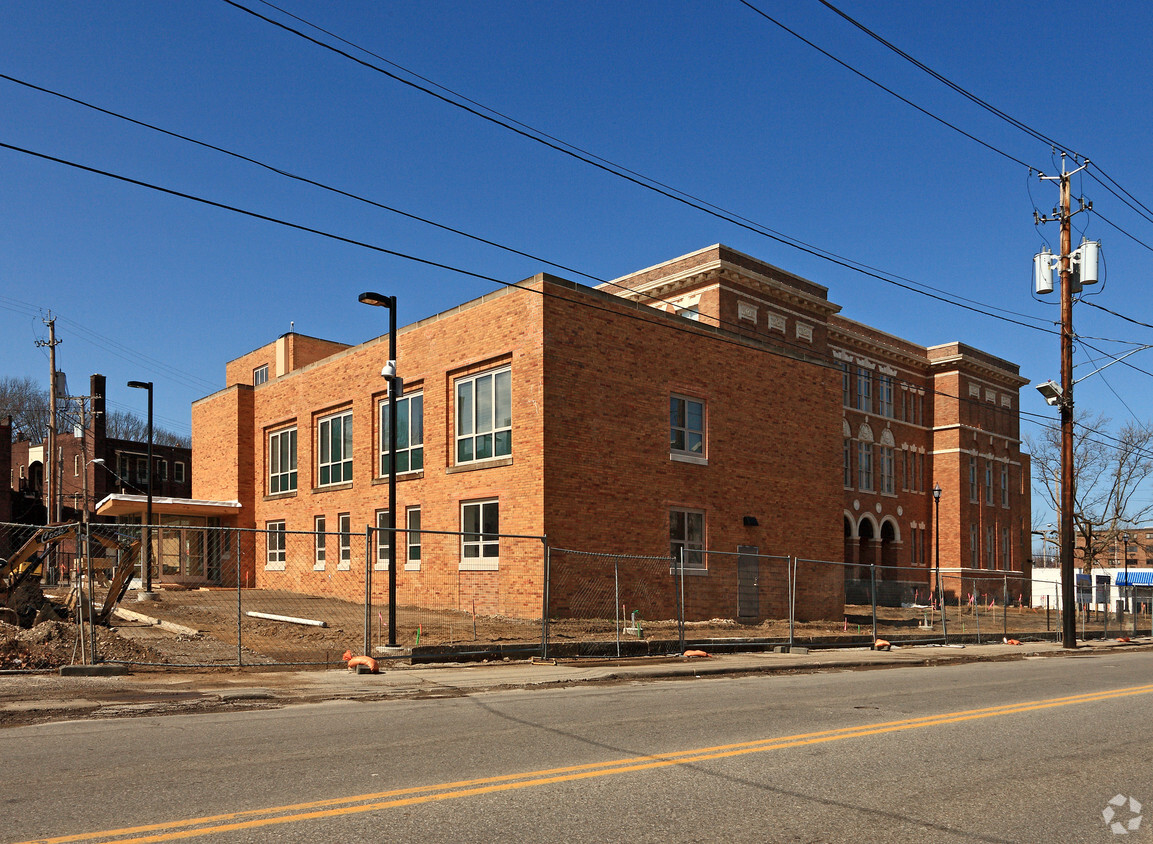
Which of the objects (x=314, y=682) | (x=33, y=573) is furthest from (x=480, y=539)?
(x=314, y=682)

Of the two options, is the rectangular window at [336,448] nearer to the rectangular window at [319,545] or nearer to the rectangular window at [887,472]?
the rectangular window at [319,545]

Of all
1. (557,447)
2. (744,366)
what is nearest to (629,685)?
(557,447)

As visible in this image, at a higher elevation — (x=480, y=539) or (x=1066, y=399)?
(x=1066, y=399)

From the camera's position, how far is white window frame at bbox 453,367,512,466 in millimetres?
24531

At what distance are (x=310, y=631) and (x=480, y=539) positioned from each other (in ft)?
18.9

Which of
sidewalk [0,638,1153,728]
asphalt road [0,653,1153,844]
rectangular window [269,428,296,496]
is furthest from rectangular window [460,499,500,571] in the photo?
asphalt road [0,653,1153,844]

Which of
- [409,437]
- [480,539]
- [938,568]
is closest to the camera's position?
[480,539]

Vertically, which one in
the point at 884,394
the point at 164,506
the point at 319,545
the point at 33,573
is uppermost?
the point at 884,394

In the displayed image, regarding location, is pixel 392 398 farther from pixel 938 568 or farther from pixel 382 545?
pixel 938 568

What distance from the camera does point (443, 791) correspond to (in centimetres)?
640

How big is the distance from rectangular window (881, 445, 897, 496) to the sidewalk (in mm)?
32854

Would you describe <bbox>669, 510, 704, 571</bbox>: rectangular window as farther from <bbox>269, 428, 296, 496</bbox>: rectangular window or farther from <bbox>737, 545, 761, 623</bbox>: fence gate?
<bbox>269, 428, 296, 496</bbox>: rectangular window

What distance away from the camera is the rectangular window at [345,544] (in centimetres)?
2994

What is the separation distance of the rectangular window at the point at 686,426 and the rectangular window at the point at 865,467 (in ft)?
82.9
